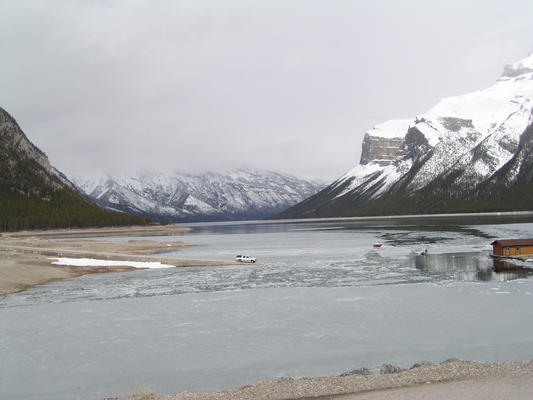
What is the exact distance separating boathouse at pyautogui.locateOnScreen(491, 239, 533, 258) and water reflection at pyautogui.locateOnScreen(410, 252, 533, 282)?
207 centimetres

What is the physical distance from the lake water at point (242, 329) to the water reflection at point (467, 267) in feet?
2.37

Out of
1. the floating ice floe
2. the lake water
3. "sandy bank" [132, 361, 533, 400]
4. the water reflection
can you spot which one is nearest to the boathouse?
the water reflection

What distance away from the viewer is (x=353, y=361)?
26.5m

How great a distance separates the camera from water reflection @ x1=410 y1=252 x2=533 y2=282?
57.8 meters

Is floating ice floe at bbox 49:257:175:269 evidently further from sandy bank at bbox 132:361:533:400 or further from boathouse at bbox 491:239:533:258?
sandy bank at bbox 132:361:533:400

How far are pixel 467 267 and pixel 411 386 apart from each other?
51549 millimetres

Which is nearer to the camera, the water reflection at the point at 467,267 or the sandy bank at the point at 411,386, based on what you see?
the sandy bank at the point at 411,386

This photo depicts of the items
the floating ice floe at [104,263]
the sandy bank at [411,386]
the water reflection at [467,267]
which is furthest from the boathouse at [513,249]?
the sandy bank at [411,386]

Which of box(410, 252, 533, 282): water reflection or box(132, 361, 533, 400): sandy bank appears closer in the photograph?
box(132, 361, 533, 400): sandy bank

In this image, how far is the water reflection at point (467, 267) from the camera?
5781 centimetres

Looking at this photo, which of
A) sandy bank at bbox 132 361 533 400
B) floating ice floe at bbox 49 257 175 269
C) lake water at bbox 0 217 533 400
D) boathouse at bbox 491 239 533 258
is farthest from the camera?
floating ice floe at bbox 49 257 175 269

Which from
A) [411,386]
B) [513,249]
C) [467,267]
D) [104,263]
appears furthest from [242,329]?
[513,249]

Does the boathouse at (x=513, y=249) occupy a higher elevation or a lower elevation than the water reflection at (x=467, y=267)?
higher

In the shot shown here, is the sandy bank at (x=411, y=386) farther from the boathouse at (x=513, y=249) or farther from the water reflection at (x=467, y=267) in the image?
the boathouse at (x=513, y=249)
